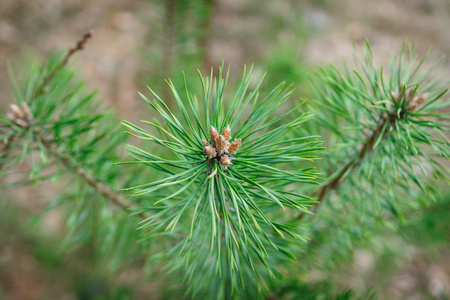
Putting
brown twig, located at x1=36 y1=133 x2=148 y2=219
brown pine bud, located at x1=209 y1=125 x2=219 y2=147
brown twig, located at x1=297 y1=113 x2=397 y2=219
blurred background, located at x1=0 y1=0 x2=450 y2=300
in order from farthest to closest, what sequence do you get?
blurred background, located at x1=0 y1=0 x2=450 y2=300 → brown twig, located at x1=36 y1=133 x2=148 y2=219 → brown twig, located at x1=297 y1=113 x2=397 y2=219 → brown pine bud, located at x1=209 y1=125 x2=219 y2=147

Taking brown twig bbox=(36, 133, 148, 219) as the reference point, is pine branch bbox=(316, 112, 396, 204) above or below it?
above

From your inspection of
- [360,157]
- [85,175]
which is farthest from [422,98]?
[85,175]

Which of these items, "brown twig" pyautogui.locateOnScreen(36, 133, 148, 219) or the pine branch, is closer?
the pine branch

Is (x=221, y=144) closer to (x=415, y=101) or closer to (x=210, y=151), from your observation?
(x=210, y=151)

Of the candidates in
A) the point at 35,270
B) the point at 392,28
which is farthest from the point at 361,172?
the point at 392,28

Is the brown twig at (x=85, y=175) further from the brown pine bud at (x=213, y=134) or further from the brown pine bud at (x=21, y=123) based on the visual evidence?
the brown pine bud at (x=213, y=134)

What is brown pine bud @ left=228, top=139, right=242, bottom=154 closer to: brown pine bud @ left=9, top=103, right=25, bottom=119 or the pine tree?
the pine tree

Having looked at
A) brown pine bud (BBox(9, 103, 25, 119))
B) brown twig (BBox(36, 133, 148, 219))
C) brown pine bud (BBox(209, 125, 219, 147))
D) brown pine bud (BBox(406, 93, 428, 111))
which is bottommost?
brown twig (BBox(36, 133, 148, 219))

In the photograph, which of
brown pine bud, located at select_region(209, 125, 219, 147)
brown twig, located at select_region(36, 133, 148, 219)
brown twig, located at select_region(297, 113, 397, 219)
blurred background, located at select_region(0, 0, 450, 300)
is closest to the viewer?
brown pine bud, located at select_region(209, 125, 219, 147)

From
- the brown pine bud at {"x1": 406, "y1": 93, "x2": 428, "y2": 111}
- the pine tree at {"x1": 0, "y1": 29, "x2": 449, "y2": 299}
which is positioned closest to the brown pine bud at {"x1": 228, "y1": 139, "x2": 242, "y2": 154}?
the pine tree at {"x1": 0, "y1": 29, "x2": 449, "y2": 299}
